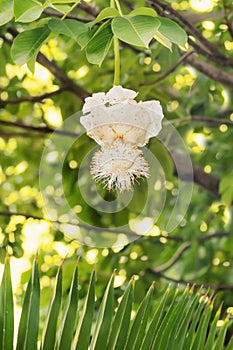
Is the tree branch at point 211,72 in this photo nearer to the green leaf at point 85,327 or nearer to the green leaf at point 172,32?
the green leaf at point 85,327

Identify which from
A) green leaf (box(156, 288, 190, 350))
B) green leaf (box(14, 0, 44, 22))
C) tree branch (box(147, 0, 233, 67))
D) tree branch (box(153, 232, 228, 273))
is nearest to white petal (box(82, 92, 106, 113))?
green leaf (box(14, 0, 44, 22))

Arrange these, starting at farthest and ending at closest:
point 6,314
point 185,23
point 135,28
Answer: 1. point 185,23
2. point 6,314
3. point 135,28

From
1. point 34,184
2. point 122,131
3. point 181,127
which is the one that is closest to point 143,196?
point 122,131

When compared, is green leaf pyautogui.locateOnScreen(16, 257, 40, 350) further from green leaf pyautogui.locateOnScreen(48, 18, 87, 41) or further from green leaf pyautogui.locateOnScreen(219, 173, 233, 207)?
Result: green leaf pyautogui.locateOnScreen(219, 173, 233, 207)

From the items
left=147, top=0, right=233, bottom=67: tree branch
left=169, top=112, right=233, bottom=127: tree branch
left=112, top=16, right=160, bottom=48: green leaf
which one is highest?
left=112, top=16, right=160, bottom=48: green leaf

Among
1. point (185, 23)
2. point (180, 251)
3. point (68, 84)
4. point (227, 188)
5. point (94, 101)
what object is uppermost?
point (94, 101)

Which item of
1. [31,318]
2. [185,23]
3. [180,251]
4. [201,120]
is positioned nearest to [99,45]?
[31,318]

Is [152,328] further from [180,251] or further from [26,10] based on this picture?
[180,251]
